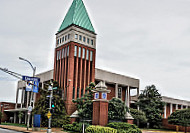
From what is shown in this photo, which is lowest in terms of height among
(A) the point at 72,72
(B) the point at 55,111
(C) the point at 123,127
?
(C) the point at 123,127

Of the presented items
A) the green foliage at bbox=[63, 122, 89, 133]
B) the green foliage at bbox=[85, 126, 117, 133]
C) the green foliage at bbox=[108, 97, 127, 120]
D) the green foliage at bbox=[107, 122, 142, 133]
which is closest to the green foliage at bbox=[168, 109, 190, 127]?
the green foliage at bbox=[108, 97, 127, 120]

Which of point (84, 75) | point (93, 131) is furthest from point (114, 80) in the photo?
point (93, 131)

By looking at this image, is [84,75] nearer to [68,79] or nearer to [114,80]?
[68,79]

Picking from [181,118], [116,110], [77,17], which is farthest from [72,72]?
[181,118]

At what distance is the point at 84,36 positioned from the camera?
47656mm

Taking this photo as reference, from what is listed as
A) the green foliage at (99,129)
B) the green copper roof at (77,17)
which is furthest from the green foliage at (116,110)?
the green copper roof at (77,17)

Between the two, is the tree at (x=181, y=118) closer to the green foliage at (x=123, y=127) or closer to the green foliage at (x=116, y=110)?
the green foliage at (x=116, y=110)

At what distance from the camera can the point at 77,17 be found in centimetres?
4744

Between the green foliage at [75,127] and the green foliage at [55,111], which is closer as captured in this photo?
the green foliage at [75,127]

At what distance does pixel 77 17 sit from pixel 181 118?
29.0 m

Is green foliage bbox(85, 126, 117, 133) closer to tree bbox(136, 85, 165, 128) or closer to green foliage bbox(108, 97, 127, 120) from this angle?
green foliage bbox(108, 97, 127, 120)

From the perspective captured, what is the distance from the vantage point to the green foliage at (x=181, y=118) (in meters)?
47.0

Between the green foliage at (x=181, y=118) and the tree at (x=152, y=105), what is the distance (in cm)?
264

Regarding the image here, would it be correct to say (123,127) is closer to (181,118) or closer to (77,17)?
(181,118)
